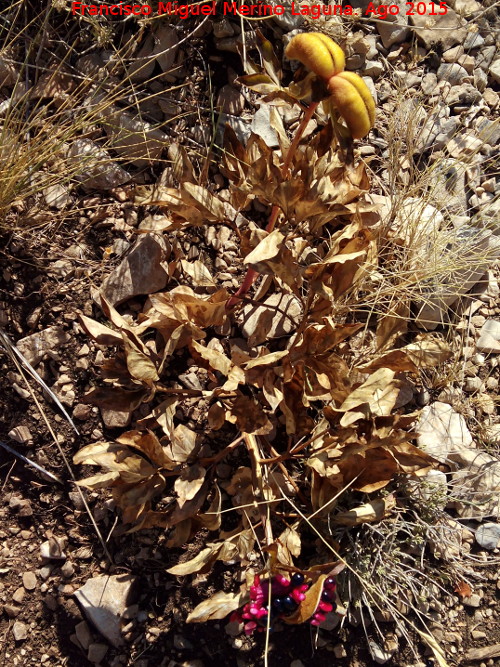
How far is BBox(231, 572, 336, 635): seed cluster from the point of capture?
193 cm

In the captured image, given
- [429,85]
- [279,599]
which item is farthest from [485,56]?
[279,599]

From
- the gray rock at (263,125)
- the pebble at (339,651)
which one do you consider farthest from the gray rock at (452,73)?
the pebble at (339,651)

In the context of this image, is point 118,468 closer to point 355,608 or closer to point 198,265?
point 198,265

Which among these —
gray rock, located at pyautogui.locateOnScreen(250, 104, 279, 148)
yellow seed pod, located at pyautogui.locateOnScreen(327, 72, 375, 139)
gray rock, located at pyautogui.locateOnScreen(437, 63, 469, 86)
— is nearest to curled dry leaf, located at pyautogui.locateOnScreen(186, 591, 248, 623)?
yellow seed pod, located at pyautogui.locateOnScreen(327, 72, 375, 139)

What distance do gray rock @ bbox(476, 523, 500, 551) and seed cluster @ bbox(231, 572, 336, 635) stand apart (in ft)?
2.38

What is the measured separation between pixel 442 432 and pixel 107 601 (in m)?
1.38

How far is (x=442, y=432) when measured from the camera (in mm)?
2449

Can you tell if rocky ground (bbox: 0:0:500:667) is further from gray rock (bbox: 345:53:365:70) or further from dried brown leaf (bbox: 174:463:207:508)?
dried brown leaf (bbox: 174:463:207:508)

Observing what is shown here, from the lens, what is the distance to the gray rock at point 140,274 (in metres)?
2.37

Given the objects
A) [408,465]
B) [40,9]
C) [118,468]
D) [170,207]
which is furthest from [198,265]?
[40,9]

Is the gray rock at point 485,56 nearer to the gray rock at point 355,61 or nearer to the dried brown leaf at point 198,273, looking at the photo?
the gray rock at point 355,61

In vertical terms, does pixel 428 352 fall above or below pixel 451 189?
below

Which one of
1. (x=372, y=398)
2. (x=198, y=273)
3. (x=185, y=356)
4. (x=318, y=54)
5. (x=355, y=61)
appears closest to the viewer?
(x=318, y=54)

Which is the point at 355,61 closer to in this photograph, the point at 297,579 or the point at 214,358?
the point at 214,358
